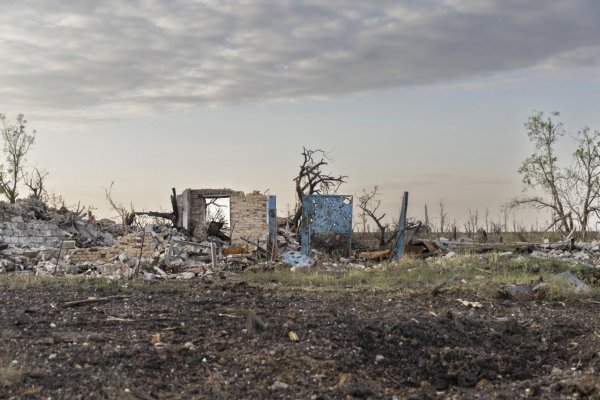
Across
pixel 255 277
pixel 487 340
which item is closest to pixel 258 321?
pixel 487 340

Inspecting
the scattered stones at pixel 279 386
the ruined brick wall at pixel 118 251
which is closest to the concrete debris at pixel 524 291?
the scattered stones at pixel 279 386

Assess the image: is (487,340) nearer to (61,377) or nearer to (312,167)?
(61,377)

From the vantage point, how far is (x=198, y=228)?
2634cm

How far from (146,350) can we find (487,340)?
12.8ft

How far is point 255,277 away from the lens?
1577 cm

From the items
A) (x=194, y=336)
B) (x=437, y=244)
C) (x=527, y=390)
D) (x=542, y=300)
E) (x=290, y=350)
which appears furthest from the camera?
(x=437, y=244)

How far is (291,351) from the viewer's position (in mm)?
7113

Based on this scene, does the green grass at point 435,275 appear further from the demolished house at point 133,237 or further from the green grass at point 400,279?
the demolished house at point 133,237

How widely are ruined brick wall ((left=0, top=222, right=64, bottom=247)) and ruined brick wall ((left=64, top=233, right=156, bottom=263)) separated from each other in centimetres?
351

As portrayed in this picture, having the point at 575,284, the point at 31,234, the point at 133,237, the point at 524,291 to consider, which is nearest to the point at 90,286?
the point at 524,291

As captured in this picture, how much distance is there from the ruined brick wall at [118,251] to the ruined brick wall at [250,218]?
360cm

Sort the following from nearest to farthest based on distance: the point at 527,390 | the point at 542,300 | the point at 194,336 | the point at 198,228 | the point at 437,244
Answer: the point at 527,390
the point at 194,336
the point at 542,300
the point at 437,244
the point at 198,228

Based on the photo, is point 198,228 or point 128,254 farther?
point 198,228

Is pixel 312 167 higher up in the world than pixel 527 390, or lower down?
higher up
